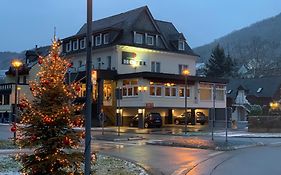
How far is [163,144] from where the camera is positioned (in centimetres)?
2530

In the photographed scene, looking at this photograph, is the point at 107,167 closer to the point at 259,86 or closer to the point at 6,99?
the point at 6,99

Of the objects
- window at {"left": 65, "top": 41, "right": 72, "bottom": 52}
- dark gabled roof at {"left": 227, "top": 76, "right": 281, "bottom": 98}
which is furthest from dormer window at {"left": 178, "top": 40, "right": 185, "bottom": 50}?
dark gabled roof at {"left": 227, "top": 76, "right": 281, "bottom": 98}

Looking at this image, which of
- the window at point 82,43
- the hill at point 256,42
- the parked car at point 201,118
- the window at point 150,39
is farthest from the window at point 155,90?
the hill at point 256,42

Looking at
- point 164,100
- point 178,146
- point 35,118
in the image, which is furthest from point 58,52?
point 164,100

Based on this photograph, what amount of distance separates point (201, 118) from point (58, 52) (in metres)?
46.5

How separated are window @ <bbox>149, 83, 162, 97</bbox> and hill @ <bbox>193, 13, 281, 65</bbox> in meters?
41.2

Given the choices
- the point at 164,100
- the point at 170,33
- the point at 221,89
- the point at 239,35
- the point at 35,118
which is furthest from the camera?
the point at 239,35

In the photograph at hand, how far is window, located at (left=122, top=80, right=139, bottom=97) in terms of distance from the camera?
1992 inches

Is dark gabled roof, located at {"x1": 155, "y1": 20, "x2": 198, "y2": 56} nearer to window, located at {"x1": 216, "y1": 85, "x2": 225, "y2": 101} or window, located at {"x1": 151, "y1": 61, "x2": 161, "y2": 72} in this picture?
window, located at {"x1": 151, "y1": 61, "x2": 161, "y2": 72}

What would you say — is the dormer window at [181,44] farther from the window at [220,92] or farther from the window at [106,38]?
the window at [106,38]

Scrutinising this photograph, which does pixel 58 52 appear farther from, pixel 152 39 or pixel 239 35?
pixel 239 35

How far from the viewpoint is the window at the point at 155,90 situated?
50.5 metres

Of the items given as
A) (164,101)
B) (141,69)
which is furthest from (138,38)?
(164,101)

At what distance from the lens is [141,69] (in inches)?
2276
